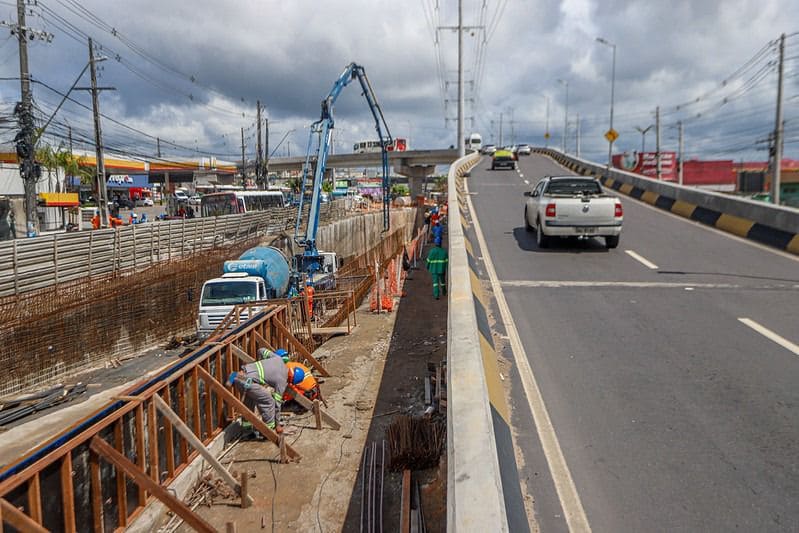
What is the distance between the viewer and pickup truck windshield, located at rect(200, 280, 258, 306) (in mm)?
16906

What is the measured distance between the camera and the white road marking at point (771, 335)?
22.6 feet

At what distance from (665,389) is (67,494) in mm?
6550

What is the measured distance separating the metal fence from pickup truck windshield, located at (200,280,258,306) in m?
5.14

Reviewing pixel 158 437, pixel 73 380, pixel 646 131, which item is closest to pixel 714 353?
pixel 158 437

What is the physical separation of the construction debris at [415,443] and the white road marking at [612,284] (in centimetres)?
364

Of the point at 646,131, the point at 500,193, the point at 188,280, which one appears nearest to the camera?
the point at 188,280

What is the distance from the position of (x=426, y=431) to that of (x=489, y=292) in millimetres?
3218

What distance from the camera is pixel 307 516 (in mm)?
7258

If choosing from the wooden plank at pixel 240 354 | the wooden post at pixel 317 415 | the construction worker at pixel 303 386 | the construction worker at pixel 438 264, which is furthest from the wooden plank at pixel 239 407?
the construction worker at pixel 438 264

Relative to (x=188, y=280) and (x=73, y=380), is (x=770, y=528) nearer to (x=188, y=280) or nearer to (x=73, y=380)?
(x=73, y=380)

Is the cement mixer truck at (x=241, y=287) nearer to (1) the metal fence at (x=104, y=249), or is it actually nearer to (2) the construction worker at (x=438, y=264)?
(2) the construction worker at (x=438, y=264)

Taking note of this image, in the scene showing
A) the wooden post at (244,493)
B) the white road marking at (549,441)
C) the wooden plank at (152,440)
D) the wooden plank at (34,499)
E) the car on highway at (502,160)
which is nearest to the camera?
the white road marking at (549,441)

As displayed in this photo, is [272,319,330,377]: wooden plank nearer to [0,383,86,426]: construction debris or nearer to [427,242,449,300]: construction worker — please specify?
[427,242,449,300]: construction worker

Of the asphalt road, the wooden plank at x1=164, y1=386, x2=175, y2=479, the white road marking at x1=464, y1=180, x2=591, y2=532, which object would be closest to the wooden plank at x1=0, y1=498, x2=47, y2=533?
the wooden plank at x1=164, y1=386, x2=175, y2=479
